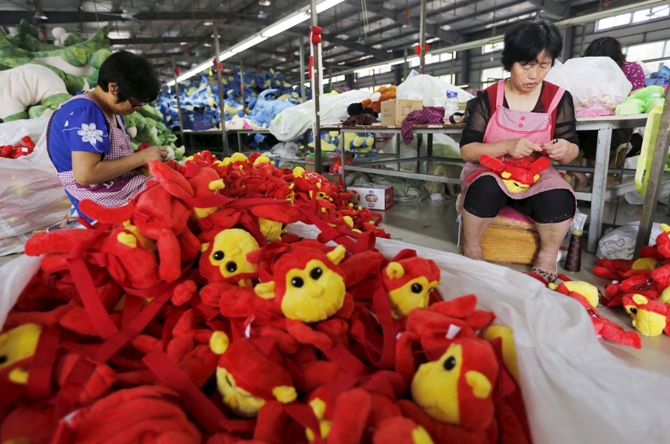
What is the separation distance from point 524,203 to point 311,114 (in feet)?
8.94

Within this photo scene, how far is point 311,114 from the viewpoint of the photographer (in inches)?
151

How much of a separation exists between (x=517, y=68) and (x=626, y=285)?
900mm

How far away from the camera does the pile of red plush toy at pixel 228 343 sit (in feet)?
1.57

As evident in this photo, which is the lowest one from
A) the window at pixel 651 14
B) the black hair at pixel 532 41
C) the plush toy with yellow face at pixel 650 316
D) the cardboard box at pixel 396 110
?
the plush toy with yellow face at pixel 650 316

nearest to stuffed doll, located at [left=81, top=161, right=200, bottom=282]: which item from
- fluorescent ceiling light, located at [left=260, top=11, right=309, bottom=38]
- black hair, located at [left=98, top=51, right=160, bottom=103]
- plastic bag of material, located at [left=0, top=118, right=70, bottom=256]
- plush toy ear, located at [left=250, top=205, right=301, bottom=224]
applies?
plush toy ear, located at [left=250, top=205, right=301, bottom=224]

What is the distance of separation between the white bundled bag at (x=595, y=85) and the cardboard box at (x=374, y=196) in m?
1.29

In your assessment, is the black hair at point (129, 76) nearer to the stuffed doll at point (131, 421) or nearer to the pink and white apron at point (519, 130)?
the stuffed doll at point (131, 421)

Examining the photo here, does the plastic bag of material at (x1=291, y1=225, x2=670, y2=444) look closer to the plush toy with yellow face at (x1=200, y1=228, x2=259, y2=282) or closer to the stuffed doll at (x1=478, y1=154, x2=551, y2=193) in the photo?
the plush toy with yellow face at (x1=200, y1=228, x2=259, y2=282)

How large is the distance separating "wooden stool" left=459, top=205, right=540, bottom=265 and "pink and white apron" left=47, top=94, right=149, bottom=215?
1.48 m

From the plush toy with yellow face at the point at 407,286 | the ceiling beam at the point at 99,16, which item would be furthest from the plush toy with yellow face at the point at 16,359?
the ceiling beam at the point at 99,16

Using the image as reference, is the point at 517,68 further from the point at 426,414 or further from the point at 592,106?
the point at 426,414

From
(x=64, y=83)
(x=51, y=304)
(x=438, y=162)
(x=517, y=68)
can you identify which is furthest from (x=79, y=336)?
(x=64, y=83)

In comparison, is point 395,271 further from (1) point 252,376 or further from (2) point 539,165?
(2) point 539,165

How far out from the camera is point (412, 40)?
11.3 metres
